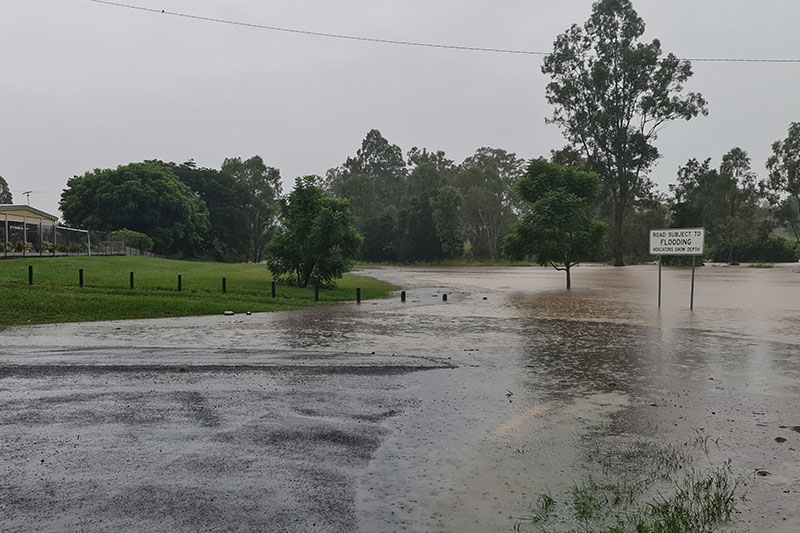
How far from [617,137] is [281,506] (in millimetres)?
76916

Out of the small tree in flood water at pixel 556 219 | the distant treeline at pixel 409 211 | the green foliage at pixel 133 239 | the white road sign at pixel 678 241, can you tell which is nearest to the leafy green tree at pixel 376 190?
the distant treeline at pixel 409 211

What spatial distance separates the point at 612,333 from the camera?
49.2 ft

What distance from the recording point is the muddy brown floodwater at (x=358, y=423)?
4359 millimetres

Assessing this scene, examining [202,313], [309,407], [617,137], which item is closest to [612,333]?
[309,407]

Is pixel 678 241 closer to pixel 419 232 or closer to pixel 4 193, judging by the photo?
pixel 419 232

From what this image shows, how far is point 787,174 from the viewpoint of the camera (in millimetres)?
80000

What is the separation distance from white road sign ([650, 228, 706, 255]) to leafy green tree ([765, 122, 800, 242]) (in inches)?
2756

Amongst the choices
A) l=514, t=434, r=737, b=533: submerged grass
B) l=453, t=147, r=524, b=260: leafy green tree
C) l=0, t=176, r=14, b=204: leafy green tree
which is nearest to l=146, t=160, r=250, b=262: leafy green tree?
l=453, t=147, r=524, b=260: leafy green tree

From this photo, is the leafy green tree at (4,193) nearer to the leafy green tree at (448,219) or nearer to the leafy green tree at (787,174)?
the leafy green tree at (448,219)

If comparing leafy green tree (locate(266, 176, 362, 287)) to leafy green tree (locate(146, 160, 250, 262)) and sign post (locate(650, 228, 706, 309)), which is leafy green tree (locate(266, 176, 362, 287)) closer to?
sign post (locate(650, 228, 706, 309))

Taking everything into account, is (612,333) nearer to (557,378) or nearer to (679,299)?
(557,378)

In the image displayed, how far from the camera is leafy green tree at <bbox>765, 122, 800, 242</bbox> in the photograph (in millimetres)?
78812

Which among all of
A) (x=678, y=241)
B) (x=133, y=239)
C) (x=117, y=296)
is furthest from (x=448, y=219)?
(x=117, y=296)

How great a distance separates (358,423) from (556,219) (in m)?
31.5
